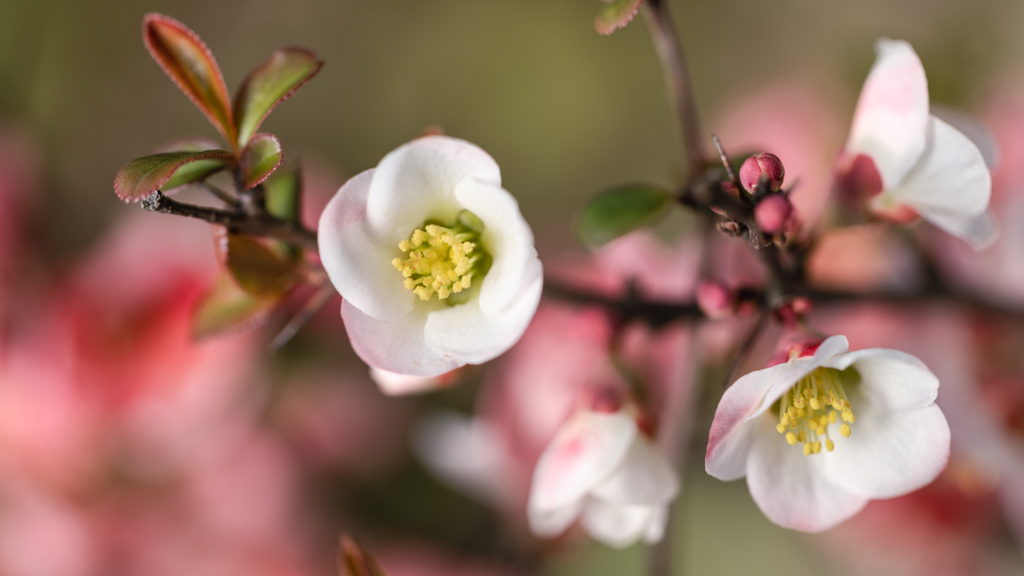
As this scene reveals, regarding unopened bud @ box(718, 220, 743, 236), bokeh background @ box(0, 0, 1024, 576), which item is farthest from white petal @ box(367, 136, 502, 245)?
bokeh background @ box(0, 0, 1024, 576)

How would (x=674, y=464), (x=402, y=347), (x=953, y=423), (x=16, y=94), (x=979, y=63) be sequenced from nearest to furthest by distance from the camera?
(x=402, y=347), (x=674, y=464), (x=953, y=423), (x=979, y=63), (x=16, y=94)

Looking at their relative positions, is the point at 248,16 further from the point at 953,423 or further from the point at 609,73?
the point at 953,423

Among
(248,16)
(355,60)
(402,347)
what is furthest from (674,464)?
(248,16)

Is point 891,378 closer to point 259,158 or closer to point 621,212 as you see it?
point 621,212

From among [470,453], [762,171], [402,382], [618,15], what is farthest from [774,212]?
[470,453]

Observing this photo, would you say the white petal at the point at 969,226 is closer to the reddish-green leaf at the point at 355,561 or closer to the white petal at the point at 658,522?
the white petal at the point at 658,522

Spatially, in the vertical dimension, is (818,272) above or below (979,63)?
below
